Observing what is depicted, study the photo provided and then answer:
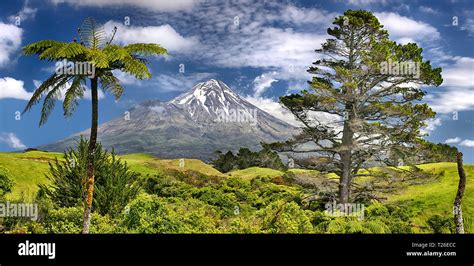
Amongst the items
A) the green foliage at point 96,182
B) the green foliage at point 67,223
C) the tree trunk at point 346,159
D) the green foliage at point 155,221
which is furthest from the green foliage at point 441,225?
the green foliage at point 67,223

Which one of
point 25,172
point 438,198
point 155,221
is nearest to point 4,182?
point 155,221

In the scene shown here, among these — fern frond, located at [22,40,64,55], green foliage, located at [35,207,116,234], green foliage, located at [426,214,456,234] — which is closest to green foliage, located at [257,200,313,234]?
green foliage, located at [35,207,116,234]

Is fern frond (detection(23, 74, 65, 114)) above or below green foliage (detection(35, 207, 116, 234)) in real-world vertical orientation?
above

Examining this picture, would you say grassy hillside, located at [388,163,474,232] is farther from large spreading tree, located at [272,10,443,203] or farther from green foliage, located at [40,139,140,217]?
green foliage, located at [40,139,140,217]

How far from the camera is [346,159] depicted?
32250 millimetres

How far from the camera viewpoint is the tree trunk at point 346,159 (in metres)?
31.6

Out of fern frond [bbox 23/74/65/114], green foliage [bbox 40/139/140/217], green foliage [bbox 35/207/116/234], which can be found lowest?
green foliage [bbox 35/207/116/234]

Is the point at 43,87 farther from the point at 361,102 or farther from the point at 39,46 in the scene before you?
the point at 361,102

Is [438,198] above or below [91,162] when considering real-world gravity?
below

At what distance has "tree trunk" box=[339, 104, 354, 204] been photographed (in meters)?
31.6

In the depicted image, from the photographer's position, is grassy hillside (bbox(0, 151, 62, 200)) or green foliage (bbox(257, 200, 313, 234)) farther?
grassy hillside (bbox(0, 151, 62, 200))

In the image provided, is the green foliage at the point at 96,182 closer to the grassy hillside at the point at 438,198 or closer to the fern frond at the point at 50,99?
the fern frond at the point at 50,99
